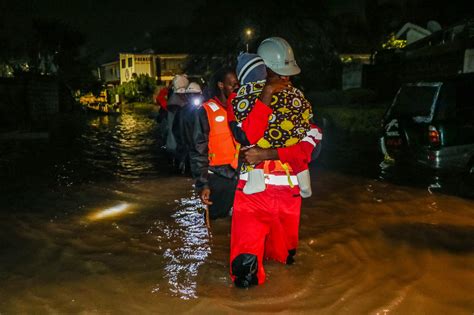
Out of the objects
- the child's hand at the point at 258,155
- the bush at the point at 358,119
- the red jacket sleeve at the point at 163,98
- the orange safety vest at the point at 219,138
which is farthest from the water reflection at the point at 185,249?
the bush at the point at 358,119

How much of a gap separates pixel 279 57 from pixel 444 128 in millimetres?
4751

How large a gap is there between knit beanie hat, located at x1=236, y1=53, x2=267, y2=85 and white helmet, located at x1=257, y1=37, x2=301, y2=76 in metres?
0.05

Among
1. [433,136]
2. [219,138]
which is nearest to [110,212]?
[219,138]

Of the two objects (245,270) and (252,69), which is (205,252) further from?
(252,69)

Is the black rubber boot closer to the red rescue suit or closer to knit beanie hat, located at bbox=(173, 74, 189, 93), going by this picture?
the red rescue suit

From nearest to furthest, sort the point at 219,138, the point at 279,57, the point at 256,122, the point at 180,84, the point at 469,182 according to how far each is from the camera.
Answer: the point at 256,122
the point at 279,57
the point at 219,138
the point at 469,182
the point at 180,84

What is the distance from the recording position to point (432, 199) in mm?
6496

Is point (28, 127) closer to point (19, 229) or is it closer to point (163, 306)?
point (19, 229)

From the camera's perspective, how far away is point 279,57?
3322 millimetres

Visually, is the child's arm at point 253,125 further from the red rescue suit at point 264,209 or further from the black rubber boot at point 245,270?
the black rubber boot at point 245,270

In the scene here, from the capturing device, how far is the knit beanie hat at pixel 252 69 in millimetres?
3330

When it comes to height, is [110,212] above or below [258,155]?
below

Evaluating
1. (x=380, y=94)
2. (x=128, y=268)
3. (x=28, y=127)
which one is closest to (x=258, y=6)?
(x=380, y=94)

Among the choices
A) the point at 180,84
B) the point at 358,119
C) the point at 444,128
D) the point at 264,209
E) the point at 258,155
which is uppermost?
the point at 180,84
